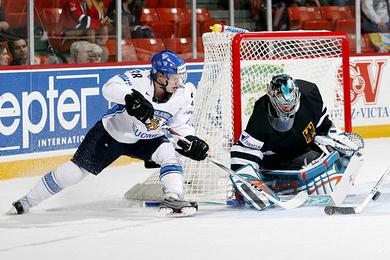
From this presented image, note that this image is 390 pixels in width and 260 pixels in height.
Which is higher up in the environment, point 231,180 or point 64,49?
point 64,49

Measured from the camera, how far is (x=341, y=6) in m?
10.1

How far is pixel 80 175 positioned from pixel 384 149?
371cm

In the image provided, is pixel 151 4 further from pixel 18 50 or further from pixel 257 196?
pixel 257 196

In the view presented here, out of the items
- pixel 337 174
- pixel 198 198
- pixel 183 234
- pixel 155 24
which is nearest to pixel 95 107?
pixel 155 24

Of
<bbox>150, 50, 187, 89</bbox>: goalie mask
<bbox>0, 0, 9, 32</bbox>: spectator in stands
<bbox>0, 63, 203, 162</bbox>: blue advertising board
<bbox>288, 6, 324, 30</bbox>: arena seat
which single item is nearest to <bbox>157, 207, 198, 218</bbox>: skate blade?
<bbox>150, 50, 187, 89</bbox>: goalie mask

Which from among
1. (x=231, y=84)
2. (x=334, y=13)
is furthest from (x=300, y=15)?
(x=231, y=84)

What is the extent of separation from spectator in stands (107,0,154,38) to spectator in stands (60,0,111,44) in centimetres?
12

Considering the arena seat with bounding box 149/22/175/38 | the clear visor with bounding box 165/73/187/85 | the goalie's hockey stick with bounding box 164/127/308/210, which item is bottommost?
the goalie's hockey stick with bounding box 164/127/308/210

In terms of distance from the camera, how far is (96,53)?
26.8 ft

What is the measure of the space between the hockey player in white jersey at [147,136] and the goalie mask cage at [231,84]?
1.26ft

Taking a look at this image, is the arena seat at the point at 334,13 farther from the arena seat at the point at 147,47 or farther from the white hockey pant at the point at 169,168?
the white hockey pant at the point at 169,168

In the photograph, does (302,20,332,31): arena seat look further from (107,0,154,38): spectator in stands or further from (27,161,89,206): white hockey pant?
(27,161,89,206): white hockey pant

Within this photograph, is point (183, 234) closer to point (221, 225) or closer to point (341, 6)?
point (221, 225)

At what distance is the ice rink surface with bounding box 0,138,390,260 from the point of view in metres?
4.53
